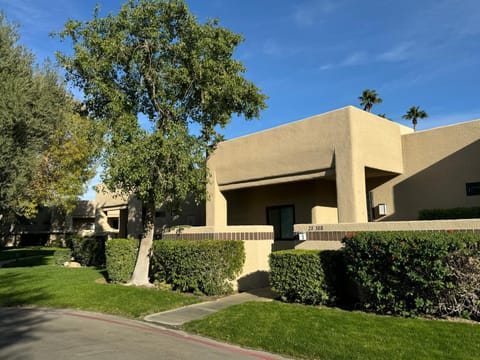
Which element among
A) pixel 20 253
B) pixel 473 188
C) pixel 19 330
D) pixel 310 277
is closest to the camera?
pixel 19 330

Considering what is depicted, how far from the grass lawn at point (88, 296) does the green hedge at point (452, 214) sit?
698 cm

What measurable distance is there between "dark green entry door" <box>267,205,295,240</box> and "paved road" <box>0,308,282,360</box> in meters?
9.02

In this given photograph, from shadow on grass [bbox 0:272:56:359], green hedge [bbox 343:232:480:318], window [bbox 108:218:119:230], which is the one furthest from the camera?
window [bbox 108:218:119:230]

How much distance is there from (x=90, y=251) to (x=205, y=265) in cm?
1176

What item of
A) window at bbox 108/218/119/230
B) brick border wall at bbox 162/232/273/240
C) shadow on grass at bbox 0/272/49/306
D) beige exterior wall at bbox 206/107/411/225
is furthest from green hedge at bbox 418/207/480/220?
window at bbox 108/218/119/230

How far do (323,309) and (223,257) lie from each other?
149 inches

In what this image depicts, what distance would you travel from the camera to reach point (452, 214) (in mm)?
11617

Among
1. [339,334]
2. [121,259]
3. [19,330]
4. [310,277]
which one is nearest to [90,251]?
[121,259]

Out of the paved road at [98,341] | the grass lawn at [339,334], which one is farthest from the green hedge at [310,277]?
the paved road at [98,341]

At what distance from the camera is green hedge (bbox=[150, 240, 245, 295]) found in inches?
464

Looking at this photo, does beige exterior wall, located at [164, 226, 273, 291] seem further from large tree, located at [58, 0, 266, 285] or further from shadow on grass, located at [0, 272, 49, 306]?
shadow on grass, located at [0, 272, 49, 306]

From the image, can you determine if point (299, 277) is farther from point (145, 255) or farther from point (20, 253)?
point (20, 253)

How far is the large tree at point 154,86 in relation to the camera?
1248 centimetres

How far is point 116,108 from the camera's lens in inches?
502
